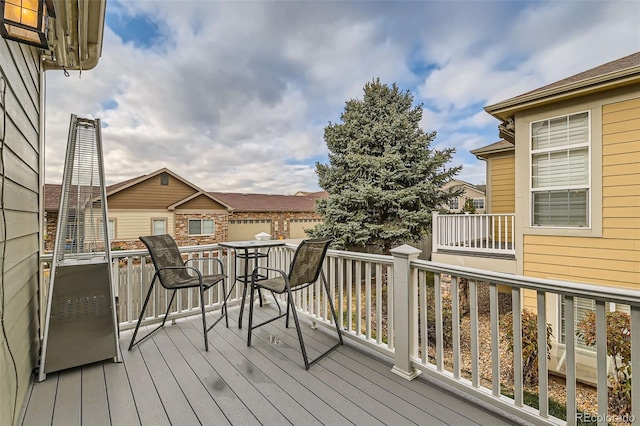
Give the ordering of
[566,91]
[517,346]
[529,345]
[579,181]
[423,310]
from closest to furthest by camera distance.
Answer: [517,346], [423,310], [529,345], [566,91], [579,181]

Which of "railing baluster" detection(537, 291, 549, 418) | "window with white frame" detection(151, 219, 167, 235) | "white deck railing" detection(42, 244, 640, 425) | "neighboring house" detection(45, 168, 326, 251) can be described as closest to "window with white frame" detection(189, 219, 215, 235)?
"neighboring house" detection(45, 168, 326, 251)

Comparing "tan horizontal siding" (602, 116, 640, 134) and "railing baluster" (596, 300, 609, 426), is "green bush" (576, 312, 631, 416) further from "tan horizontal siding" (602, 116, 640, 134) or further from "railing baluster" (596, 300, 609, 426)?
"tan horizontal siding" (602, 116, 640, 134)

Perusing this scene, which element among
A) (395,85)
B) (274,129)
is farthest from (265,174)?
(395,85)

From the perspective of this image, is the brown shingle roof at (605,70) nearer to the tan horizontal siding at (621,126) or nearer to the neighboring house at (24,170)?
the tan horizontal siding at (621,126)

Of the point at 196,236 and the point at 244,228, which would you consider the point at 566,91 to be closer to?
the point at 196,236

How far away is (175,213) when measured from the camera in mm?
12695

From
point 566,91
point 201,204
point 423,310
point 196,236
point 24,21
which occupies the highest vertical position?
point 566,91

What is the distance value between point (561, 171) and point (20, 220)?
20.6ft

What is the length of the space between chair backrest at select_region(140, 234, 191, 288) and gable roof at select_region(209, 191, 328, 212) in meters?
11.8

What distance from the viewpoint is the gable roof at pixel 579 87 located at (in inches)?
150

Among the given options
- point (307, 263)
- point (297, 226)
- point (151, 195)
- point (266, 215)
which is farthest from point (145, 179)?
point (307, 263)

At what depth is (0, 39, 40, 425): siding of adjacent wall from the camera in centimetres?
150

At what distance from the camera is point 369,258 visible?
2525mm

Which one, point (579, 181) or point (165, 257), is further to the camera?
point (579, 181)
